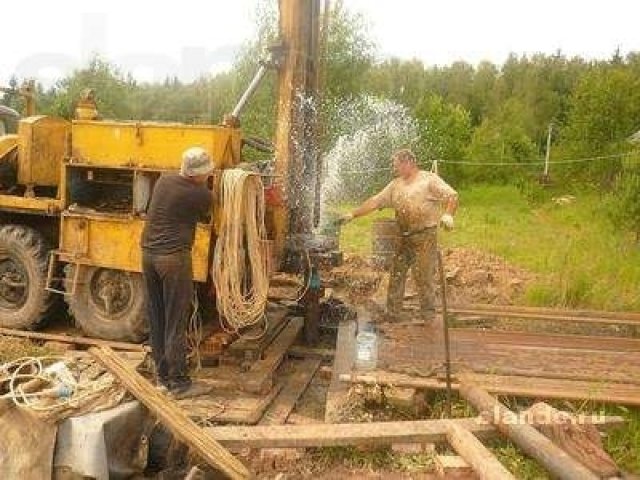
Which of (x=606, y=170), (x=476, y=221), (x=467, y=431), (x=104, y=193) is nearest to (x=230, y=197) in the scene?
(x=104, y=193)

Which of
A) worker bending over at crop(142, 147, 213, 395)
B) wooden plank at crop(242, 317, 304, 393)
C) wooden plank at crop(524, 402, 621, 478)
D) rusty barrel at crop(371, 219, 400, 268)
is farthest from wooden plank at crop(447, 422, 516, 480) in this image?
rusty barrel at crop(371, 219, 400, 268)

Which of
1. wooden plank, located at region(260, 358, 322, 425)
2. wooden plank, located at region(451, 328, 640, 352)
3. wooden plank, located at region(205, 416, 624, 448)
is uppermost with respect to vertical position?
wooden plank, located at region(451, 328, 640, 352)

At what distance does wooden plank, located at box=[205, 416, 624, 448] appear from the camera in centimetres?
433

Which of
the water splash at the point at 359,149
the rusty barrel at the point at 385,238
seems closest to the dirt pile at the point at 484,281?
the rusty barrel at the point at 385,238

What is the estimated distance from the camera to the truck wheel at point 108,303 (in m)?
6.47

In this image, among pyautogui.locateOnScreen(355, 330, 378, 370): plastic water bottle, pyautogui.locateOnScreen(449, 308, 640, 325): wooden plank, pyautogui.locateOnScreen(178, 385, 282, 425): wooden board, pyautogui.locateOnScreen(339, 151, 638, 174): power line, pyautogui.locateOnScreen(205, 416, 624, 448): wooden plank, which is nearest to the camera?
pyautogui.locateOnScreen(205, 416, 624, 448): wooden plank

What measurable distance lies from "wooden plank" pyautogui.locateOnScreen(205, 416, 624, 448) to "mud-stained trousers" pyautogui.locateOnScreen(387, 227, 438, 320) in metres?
2.59

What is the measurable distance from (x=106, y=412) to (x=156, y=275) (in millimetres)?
1587

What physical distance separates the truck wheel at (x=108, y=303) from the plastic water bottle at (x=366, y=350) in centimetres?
191

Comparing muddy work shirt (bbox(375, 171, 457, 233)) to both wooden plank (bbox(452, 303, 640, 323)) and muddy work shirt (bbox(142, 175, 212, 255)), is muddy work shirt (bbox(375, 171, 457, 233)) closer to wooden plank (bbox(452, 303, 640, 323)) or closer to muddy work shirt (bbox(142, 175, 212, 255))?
wooden plank (bbox(452, 303, 640, 323))

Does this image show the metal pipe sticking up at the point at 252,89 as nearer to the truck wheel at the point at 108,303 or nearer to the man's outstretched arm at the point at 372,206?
the man's outstretched arm at the point at 372,206

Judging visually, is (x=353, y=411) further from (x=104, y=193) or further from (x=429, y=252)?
(x=104, y=193)

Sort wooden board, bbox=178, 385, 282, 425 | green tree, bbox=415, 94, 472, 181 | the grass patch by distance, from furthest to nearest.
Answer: green tree, bbox=415, 94, 472, 181 → the grass patch → wooden board, bbox=178, 385, 282, 425

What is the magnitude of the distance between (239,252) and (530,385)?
96.8 inches
